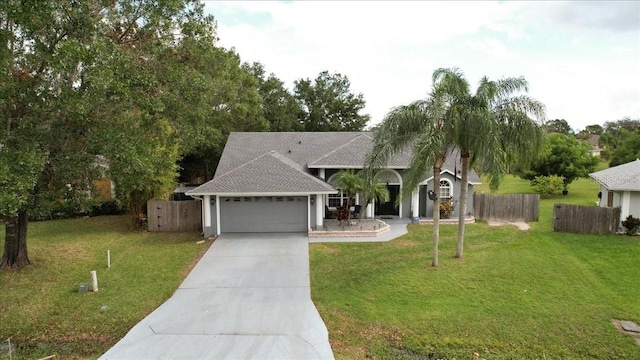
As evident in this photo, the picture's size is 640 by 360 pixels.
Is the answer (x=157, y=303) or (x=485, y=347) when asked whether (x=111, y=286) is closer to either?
(x=157, y=303)

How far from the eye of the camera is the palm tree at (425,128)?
1188 centimetres

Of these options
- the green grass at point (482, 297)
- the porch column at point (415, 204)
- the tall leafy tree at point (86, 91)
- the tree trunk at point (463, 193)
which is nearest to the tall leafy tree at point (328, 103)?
the porch column at point (415, 204)

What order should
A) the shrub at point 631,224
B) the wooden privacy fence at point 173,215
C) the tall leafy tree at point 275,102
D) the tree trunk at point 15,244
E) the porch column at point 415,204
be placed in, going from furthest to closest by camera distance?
the tall leafy tree at point 275,102 < the porch column at point 415,204 < the wooden privacy fence at point 173,215 < the shrub at point 631,224 < the tree trunk at point 15,244

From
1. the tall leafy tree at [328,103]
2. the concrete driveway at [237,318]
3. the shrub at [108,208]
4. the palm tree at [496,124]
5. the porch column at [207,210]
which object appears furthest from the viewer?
the tall leafy tree at [328,103]

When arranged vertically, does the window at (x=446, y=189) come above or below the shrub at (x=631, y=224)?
above

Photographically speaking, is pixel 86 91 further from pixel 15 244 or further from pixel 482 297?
pixel 482 297

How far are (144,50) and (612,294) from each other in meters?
15.3

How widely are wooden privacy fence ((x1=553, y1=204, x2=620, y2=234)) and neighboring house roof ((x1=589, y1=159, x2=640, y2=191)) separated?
116 cm

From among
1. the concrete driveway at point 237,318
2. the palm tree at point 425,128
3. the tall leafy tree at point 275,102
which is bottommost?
the concrete driveway at point 237,318

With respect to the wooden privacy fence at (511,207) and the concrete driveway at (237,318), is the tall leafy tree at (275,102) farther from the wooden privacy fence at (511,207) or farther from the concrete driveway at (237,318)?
the concrete driveway at (237,318)

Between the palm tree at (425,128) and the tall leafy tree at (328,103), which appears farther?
the tall leafy tree at (328,103)

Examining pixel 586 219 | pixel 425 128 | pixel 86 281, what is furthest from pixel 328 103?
pixel 86 281

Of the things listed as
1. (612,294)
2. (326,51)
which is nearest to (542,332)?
(612,294)

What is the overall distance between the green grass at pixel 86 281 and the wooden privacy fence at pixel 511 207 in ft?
45.3
